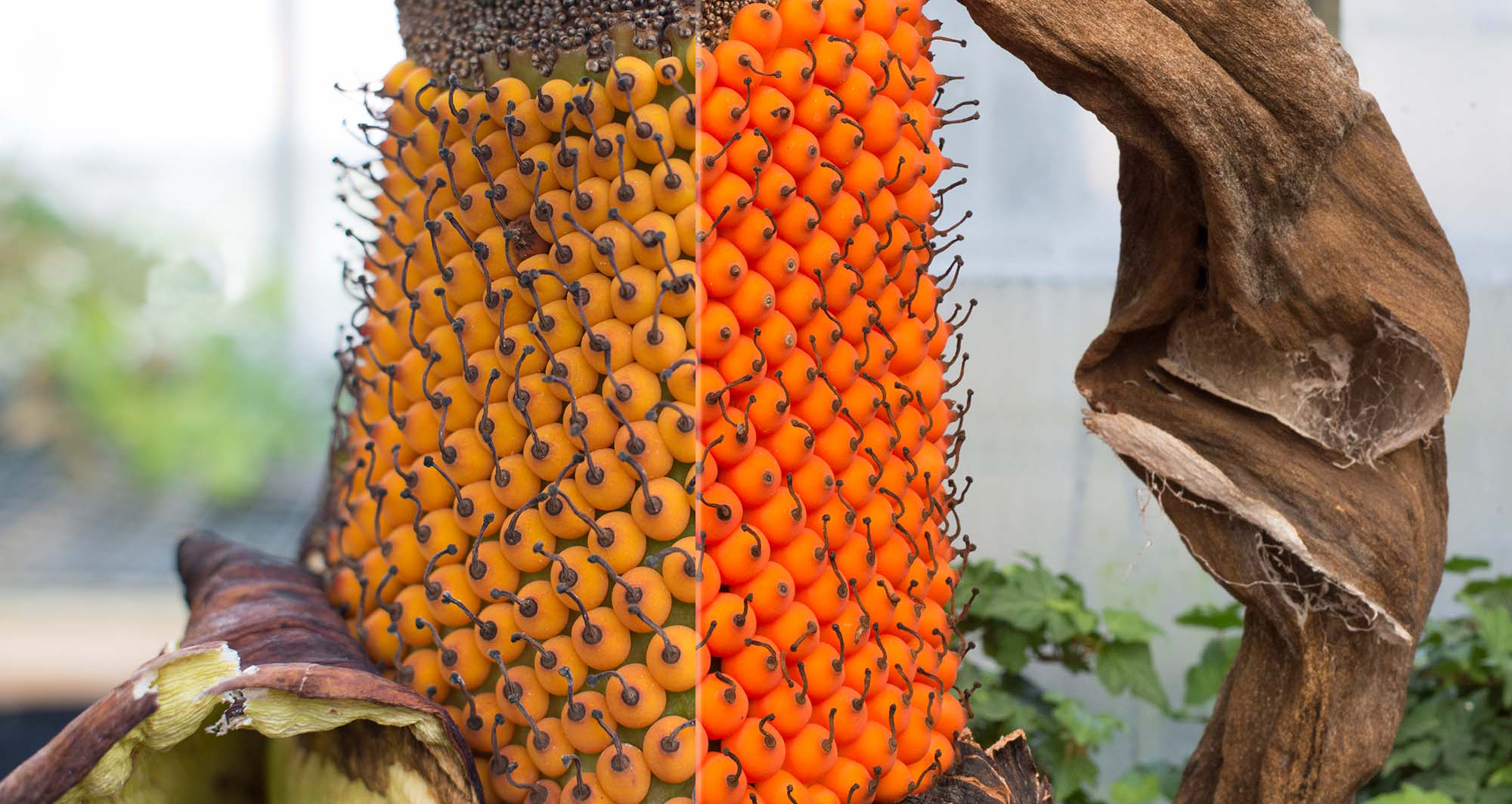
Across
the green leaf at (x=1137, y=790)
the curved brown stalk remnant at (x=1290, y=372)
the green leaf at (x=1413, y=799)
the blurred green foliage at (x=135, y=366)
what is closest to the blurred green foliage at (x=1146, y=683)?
the green leaf at (x=1137, y=790)

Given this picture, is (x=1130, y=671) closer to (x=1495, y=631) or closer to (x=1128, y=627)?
(x=1128, y=627)

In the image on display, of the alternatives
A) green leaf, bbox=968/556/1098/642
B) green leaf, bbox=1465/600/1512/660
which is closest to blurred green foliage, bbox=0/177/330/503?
green leaf, bbox=968/556/1098/642

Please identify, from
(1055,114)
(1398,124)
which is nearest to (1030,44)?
(1055,114)

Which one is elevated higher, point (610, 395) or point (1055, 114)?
point (1055, 114)

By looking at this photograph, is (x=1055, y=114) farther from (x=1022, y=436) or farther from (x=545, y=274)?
(x=545, y=274)

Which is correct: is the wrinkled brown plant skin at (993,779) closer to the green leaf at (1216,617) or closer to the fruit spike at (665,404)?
the fruit spike at (665,404)

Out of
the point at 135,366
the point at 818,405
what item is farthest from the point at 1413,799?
the point at 135,366

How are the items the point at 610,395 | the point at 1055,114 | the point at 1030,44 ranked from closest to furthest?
the point at 610,395 < the point at 1030,44 < the point at 1055,114
